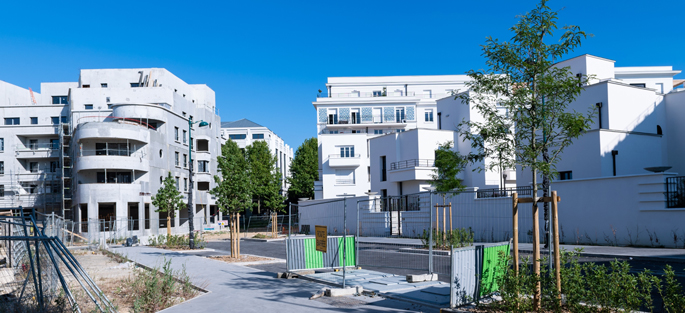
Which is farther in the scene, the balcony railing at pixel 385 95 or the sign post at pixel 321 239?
the balcony railing at pixel 385 95

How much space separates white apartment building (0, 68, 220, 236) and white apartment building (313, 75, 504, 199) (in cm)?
1571

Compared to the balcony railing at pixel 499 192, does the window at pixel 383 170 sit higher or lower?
higher

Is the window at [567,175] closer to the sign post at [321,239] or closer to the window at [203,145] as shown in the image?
the sign post at [321,239]

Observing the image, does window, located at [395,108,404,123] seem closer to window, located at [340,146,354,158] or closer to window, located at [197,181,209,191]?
window, located at [340,146,354,158]

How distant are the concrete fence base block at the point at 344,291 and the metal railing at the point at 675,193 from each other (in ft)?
48.4

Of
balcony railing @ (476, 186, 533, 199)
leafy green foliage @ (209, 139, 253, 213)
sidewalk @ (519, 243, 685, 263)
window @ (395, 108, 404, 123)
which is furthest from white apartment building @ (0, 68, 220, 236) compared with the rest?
sidewalk @ (519, 243, 685, 263)

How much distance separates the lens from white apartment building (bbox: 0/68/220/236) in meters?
46.0

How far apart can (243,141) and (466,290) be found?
277 ft

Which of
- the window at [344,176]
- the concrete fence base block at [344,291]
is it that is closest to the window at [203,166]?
the window at [344,176]

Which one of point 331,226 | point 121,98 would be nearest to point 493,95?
point 331,226

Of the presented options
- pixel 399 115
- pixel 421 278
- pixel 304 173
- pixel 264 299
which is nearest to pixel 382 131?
pixel 399 115

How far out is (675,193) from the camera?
19.2 meters

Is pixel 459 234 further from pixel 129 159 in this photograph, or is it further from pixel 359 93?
pixel 359 93

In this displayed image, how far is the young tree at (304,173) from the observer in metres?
69.1
